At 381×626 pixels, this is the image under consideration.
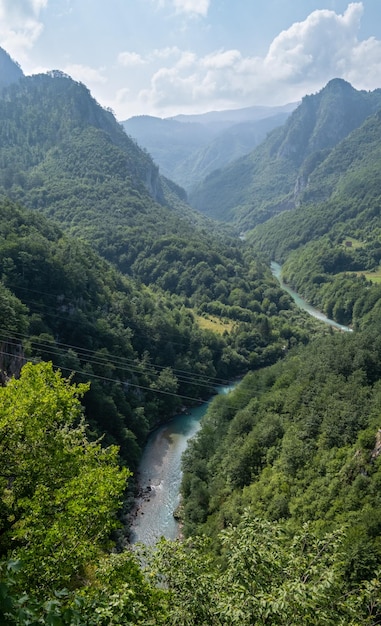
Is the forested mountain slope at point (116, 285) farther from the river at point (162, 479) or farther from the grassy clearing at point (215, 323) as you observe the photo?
the river at point (162, 479)

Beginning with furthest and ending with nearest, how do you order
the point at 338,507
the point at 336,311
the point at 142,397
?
1. the point at 336,311
2. the point at 142,397
3. the point at 338,507

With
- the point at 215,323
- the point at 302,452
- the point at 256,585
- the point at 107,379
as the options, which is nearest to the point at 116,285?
the point at 215,323

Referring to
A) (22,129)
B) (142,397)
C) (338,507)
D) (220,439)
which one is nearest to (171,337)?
(142,397)

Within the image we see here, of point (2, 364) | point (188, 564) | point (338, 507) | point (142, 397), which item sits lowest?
point (142, 397)

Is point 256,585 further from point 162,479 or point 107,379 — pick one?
point 107,379

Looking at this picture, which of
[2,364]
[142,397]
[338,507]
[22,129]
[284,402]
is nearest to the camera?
[338,507]

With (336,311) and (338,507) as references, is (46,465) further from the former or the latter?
(336,311)

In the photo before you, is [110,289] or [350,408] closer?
[350,408]
